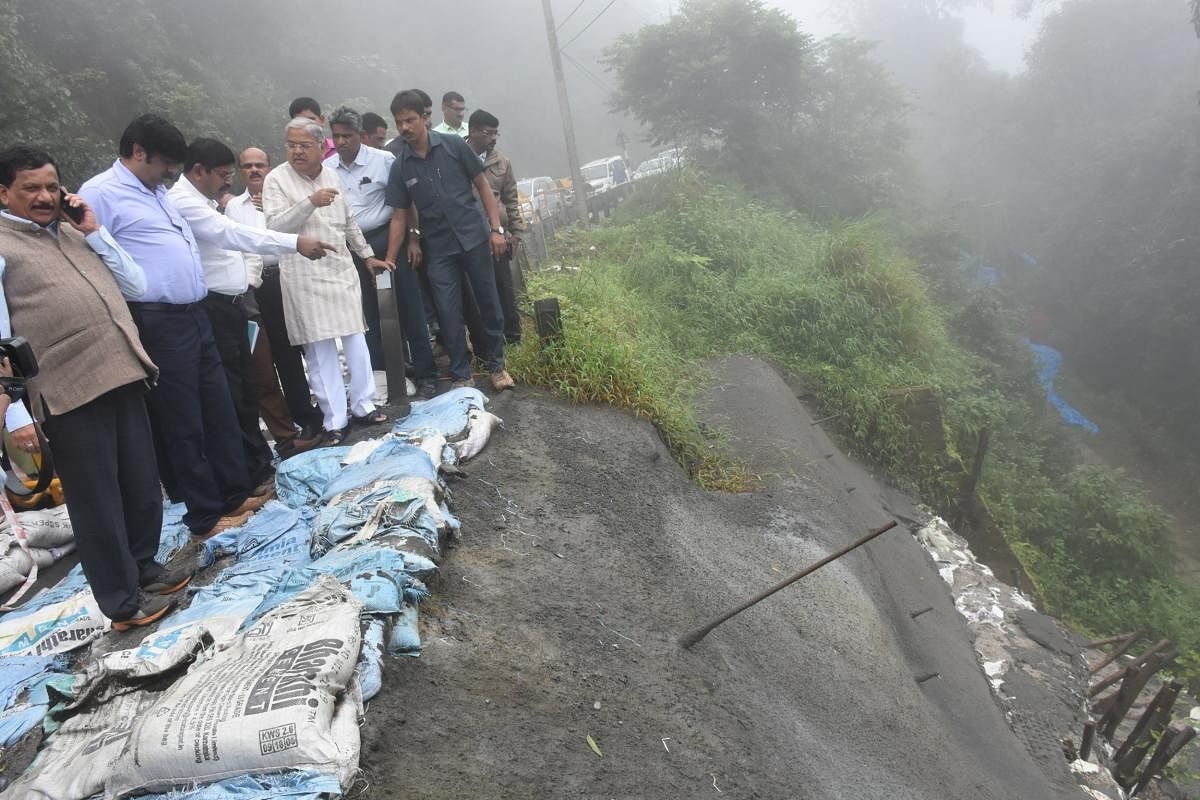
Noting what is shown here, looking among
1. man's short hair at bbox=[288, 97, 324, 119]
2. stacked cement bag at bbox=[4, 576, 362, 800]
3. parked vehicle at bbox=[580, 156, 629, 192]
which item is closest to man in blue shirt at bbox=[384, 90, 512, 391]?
man's short hair at bbox=[288, 97, 324, 119]

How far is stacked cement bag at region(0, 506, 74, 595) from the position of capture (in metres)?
3.63

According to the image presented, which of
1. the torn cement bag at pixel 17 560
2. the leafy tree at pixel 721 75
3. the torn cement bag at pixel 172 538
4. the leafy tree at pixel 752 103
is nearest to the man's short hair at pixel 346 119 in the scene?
the torn cement bag at pixel 172 538

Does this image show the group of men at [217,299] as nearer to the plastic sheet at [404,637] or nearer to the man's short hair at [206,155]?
the man's short hair at [206,155]

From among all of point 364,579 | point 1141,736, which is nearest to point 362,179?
point 364,579

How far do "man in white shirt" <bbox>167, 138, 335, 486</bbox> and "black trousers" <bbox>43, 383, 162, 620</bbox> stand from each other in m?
0.91

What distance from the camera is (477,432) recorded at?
426 centimetres

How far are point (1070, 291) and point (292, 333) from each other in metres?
20.8

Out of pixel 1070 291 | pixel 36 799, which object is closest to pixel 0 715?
pixel 36 799

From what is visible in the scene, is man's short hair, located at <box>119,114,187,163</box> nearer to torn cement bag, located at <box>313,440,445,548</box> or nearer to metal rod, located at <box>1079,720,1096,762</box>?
torn cement bag, located at <box>313,440,445,548</box>

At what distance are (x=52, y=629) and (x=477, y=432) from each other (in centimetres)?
201

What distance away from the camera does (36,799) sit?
2.07 meters

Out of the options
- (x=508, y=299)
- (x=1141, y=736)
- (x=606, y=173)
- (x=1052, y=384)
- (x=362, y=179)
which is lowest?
(x=1141, y=736)

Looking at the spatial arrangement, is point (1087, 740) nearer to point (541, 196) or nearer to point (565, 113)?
point (565, 113)

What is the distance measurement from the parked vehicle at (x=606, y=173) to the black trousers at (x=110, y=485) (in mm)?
17521
